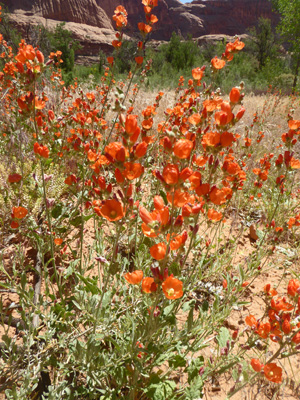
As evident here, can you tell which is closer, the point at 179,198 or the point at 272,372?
the point at 179,198

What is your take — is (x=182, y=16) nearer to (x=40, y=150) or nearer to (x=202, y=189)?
A: (x=40, y=150)

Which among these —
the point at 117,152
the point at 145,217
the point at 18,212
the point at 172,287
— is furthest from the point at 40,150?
the point at 172,287

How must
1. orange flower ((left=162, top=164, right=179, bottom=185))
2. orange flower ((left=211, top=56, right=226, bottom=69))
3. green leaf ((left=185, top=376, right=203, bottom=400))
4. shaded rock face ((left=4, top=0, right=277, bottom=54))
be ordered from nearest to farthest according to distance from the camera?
orange flower ((left=162, top=164, right=179, bottom=185)), green leaf ((left=185, top=376, right=203, bottom=400)), orange flower ((left=211, top=56, right=226, bottom=69)), shaded rock face ((left=4, top=0, right=277, bottom=54))

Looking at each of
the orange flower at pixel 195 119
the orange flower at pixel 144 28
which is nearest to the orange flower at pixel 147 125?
the orange flower at pixel 195 119

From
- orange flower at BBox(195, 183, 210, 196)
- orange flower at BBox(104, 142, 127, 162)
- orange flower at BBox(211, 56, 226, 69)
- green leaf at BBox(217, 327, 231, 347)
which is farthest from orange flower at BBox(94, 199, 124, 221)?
orange flower at BBox(211, 56, 226, 69)

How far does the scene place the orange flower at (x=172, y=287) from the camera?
1020 mm

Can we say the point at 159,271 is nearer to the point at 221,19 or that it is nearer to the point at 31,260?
the point at 31,260

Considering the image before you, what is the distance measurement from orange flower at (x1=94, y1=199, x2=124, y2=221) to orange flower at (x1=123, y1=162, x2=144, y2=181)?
0.13m

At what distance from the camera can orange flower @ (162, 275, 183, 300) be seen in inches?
40.1

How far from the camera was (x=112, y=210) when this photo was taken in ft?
3.54

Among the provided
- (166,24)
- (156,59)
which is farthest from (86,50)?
(156,59)

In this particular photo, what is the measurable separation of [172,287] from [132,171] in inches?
20.8

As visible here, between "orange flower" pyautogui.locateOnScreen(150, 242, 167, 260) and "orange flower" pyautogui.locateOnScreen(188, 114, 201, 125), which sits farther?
"orange flower" pyautogui.locateOnScreen(188, 114, 201, 125)

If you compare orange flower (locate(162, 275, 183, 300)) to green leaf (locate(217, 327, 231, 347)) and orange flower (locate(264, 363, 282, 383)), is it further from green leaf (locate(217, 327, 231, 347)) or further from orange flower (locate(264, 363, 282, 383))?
green leaf (locate(217, 327, 231, 347))
